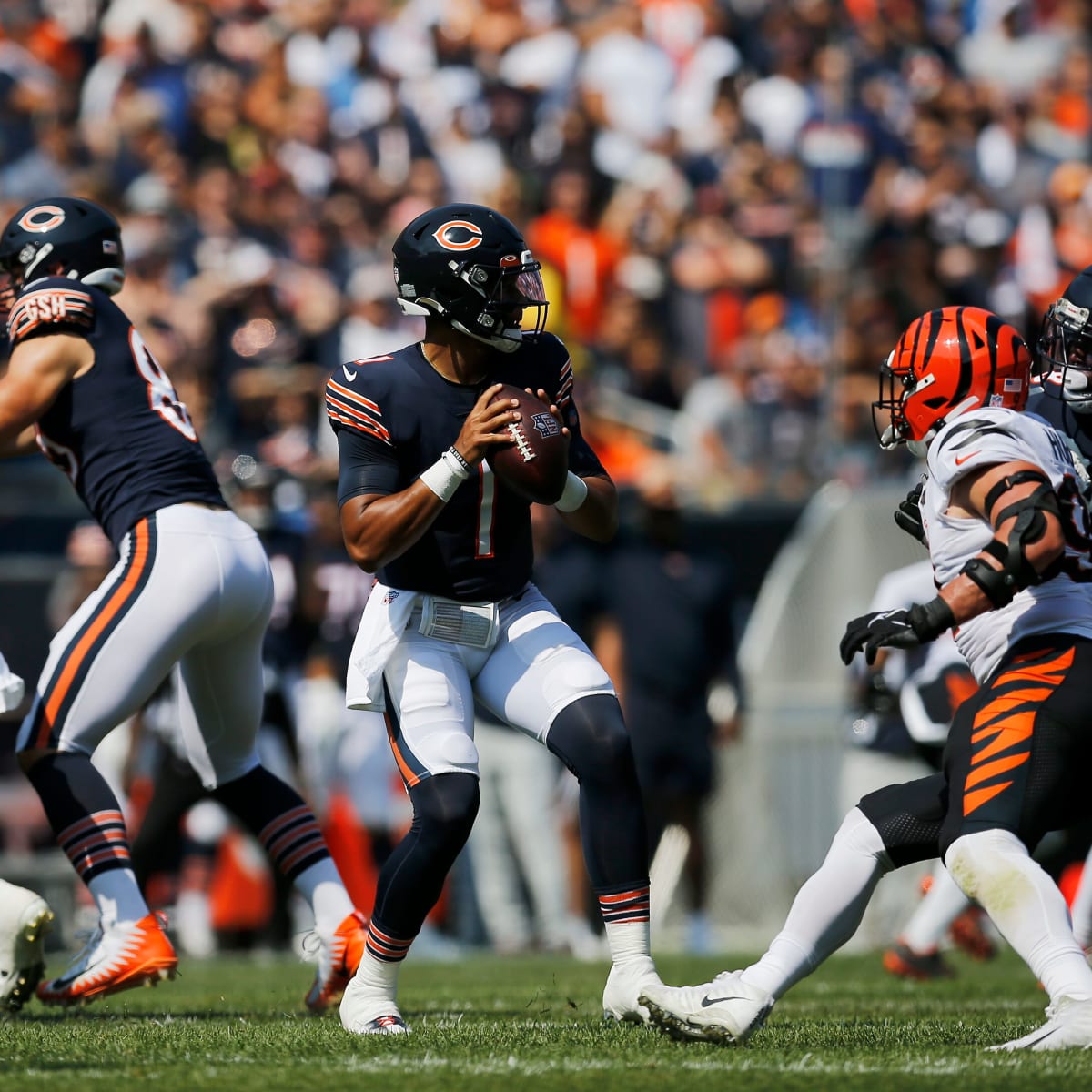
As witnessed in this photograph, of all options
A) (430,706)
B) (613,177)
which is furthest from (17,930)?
(613,177)

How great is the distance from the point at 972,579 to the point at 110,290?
2970 millimetres

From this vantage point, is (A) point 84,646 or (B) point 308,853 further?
(B) point 308,853

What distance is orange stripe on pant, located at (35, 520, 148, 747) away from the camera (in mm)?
5367

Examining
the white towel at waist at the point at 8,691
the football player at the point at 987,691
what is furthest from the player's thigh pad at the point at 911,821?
the white towel at waist at the point at 8,691

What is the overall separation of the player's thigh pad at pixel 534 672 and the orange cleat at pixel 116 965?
114 centimetres

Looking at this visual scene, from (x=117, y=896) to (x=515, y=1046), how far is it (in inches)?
54.9

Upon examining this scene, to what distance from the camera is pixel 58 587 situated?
9.59 metres

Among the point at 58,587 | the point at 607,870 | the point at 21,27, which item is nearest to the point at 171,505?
the point at 607,870

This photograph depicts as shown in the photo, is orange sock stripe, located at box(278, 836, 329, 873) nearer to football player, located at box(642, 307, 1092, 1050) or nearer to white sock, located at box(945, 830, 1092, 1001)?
football player, located at box(642, 307, 1092, 1050)

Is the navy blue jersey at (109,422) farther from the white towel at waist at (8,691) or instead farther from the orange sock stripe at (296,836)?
the orange sock stripe at (296,836)

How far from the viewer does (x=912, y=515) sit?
4.88 m

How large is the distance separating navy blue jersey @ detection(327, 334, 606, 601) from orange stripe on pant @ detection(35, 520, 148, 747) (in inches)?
34.8

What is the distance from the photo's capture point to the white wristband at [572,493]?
4.96 metres

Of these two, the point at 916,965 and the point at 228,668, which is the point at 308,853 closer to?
the point at 228,668
